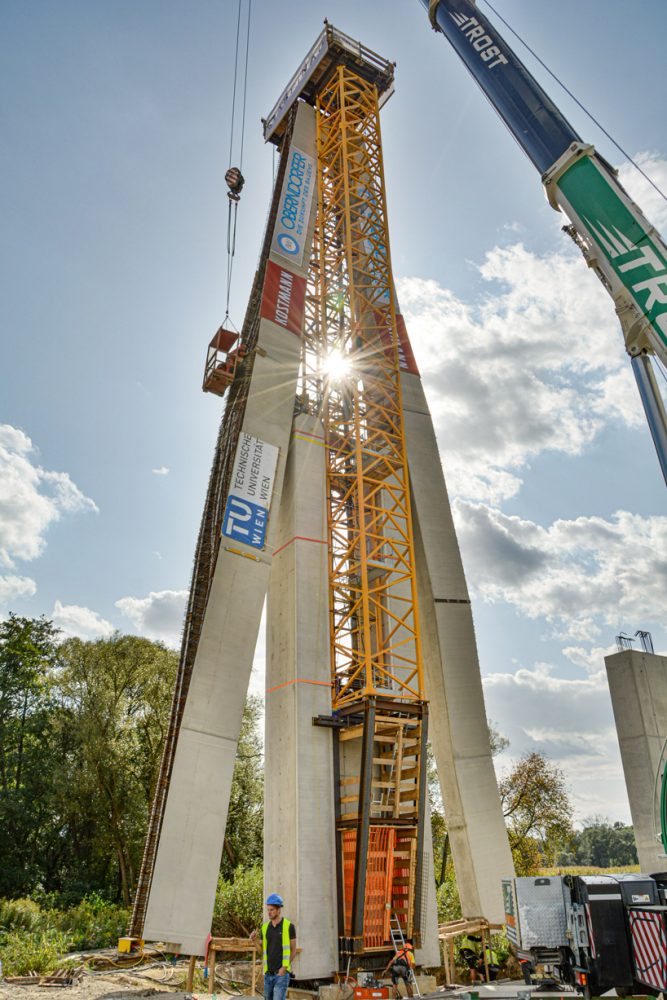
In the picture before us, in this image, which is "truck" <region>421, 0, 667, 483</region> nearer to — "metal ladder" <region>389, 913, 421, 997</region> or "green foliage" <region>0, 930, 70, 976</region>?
"metal ladder" <region>389, 913, 421, 997</region>

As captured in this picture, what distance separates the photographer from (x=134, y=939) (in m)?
13.7

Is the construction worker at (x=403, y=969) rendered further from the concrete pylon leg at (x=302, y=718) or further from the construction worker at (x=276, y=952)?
the construction worker at (x=276, y=952)

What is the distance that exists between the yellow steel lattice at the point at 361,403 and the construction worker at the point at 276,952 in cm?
758

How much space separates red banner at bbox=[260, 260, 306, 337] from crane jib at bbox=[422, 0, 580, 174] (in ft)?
23.2

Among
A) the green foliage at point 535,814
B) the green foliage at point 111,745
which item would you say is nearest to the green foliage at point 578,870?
the green foliage at point 535,814

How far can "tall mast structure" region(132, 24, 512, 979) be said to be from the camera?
14.4 m

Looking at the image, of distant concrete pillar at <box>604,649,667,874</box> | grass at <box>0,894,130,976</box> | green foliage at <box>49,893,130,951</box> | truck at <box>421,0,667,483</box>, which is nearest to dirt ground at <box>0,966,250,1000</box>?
grass at <box>0,894,130,976</box>

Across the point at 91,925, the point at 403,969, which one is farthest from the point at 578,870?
the point at 91,925

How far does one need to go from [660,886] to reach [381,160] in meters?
21.0

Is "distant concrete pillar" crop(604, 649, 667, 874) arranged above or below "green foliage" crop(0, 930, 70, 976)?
above

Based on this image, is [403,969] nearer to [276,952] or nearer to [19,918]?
[276,952]

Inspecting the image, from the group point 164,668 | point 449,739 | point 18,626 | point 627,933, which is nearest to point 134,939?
point 449,739

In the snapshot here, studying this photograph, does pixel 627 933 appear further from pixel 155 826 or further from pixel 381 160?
pixel 381 160

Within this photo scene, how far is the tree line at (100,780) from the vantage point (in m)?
27.7
